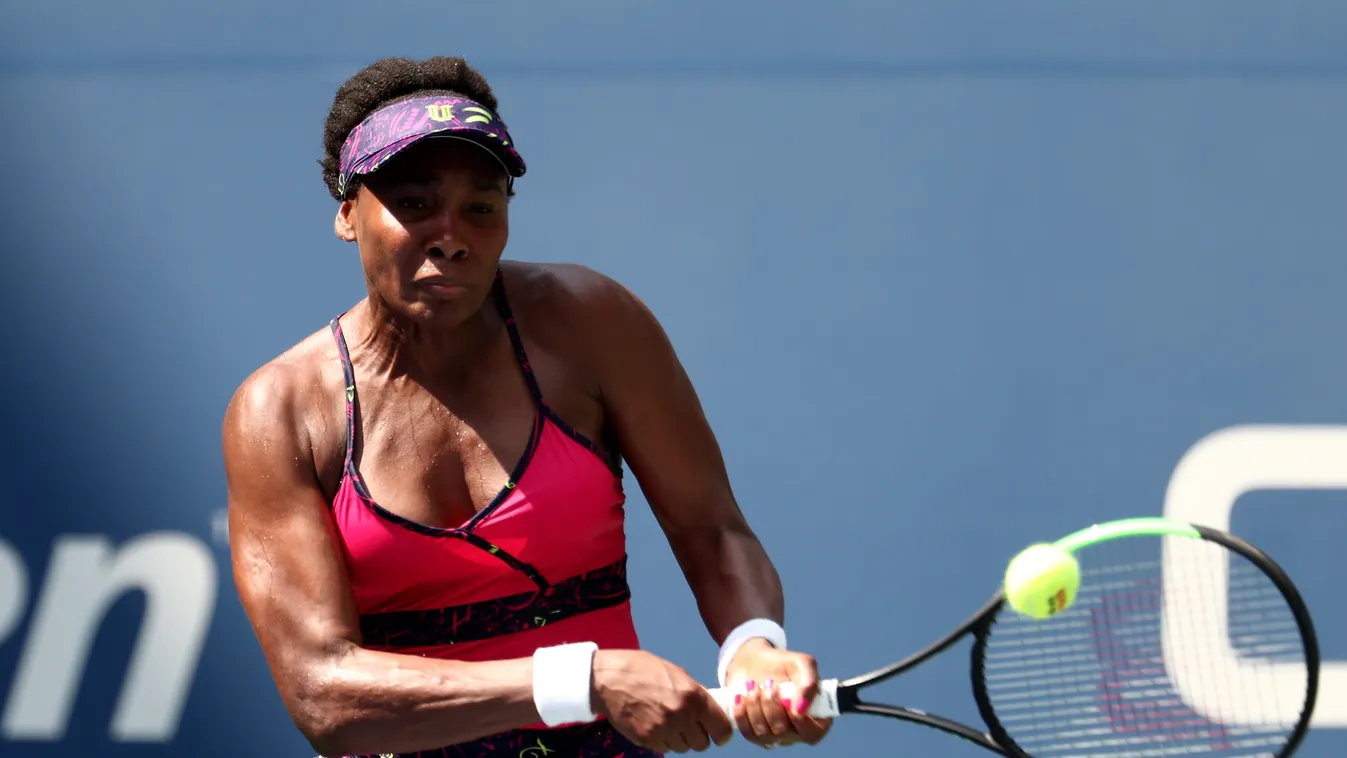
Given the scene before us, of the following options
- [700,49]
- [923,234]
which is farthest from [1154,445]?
[700,49]

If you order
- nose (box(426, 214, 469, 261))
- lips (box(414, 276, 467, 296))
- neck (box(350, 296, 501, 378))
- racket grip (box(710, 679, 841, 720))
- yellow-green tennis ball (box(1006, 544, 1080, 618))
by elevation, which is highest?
nose (box(426, 214, 469, 261))

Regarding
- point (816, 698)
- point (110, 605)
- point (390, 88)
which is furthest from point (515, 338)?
point (110, 605)

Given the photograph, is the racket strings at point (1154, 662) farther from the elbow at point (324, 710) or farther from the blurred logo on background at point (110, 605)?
the blurred logo on background at point (110, 605)

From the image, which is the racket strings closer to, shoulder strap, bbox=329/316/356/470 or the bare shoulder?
the bare shoulder

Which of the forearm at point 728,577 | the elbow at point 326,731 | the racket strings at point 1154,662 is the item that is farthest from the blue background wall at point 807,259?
the elbow at point 326,731

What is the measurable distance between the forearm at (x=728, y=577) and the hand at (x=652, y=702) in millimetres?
189

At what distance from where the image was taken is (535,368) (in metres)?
1.78

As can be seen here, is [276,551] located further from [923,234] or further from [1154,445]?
[1154,445]

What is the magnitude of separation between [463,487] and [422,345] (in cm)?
17

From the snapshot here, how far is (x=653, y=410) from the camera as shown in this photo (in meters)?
1.81

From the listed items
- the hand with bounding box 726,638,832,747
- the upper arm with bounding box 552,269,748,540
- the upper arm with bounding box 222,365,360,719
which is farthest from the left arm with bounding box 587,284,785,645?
the upper arm with bounding box 222,365,360,719

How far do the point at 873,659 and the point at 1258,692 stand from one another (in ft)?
2.38

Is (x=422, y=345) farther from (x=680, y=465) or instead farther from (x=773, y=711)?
(x=773, y=711)

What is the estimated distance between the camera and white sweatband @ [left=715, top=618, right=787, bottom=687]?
5.88 feet
